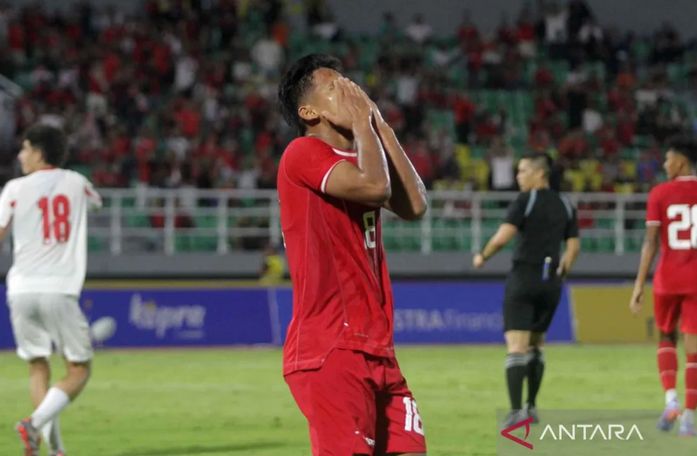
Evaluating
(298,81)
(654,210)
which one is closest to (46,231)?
(298,81)

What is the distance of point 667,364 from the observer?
11.6 metres

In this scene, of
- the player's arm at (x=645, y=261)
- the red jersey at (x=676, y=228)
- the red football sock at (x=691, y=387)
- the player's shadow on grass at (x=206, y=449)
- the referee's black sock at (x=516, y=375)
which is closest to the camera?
the player's shadow on grass at (x=206, y=449)

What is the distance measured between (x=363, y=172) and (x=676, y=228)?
272 inches

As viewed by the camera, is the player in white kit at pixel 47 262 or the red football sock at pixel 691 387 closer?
the player in white kit at pixel 47 262

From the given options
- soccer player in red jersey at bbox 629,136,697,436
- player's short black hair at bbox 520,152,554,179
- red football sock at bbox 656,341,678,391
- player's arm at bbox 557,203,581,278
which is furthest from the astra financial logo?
player's short black hair at bbox 520,152,554,179

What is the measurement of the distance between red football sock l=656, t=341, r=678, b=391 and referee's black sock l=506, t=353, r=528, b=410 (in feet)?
3.53

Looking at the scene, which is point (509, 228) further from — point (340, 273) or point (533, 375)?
point (340, 273)

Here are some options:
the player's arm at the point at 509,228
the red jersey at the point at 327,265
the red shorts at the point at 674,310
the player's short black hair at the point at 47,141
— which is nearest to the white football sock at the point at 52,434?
the player's short black hair at the point at 47,141

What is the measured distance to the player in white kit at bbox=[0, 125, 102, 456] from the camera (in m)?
9.44

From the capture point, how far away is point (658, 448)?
410 inches

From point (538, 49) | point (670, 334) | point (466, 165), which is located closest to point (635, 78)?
point (538, 49)

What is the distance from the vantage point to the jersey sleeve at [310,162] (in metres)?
5.22

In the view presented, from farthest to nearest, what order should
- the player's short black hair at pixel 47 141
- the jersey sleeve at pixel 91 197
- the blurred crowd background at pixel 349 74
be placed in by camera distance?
the blurred crowd background at pixel 349 74, the jersey sleeve at pixel 91 197, the player's short black hair at pixel 47 141

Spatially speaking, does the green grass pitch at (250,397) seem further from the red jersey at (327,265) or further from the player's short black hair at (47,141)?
Result: the red jersey at (327,265)
